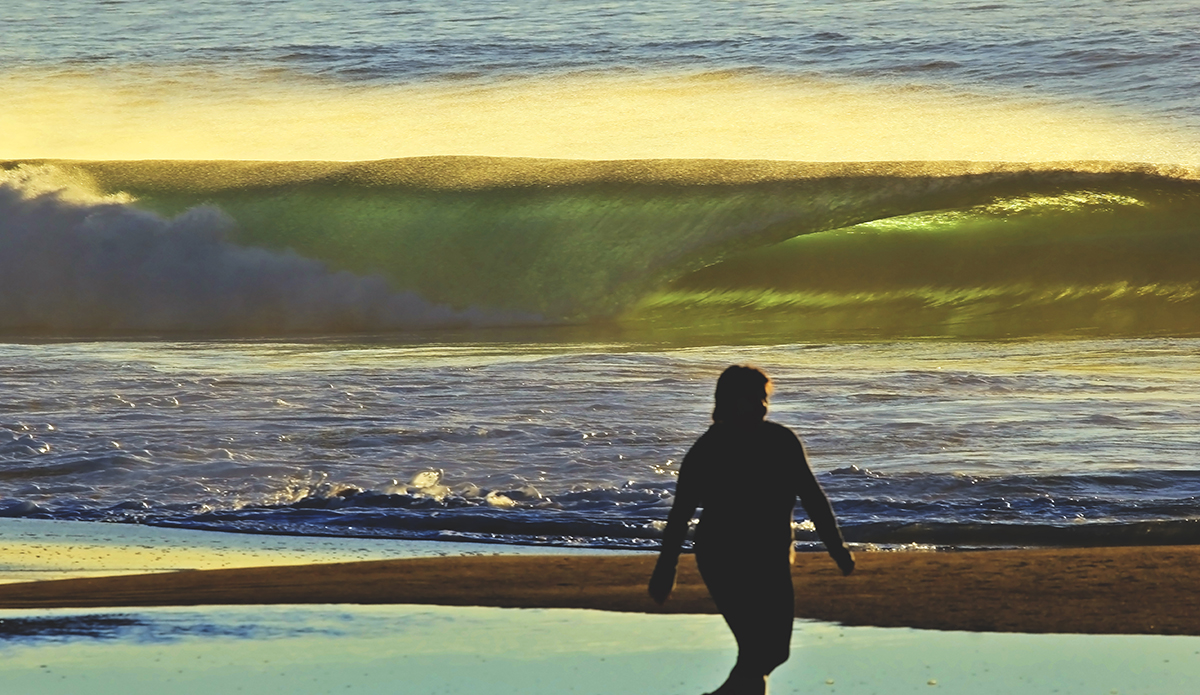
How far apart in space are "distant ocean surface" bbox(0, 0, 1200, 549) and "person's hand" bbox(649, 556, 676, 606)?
348 centimetres

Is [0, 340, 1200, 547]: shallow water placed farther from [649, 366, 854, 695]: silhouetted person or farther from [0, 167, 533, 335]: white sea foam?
[0, 167, 533, 335]: white sea foam

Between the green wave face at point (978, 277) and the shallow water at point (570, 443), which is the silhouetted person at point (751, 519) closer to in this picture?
the shallow water at point (570, 443)

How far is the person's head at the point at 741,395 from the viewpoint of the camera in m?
3.52

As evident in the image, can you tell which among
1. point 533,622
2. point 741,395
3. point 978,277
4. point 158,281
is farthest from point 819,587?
point 158,281

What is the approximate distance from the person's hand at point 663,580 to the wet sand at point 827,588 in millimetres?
1458

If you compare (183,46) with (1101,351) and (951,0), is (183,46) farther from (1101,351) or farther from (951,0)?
(1101,351)

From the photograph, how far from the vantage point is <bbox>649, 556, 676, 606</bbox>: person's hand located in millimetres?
3605

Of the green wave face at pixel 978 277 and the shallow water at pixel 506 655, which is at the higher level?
the shallow water at pixel 506 655

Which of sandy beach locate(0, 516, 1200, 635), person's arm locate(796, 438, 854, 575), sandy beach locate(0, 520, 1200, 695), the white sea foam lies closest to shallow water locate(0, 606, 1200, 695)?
sandy beach locate(0, 520, 1200, 695)

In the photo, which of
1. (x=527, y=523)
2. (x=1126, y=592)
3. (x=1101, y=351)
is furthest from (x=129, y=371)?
(x=1126, y=592)

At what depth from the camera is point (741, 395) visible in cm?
353

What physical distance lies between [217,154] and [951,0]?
34.0 feet

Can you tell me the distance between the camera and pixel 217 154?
22328 mm

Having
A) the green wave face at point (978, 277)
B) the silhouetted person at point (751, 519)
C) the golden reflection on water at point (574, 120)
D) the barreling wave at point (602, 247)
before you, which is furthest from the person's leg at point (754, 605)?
the golden reflection on water at point (574, 120)
